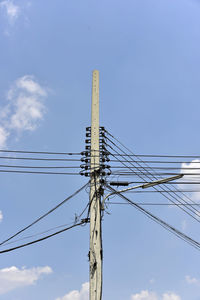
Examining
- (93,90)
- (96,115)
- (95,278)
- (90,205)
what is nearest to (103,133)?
(96,115)

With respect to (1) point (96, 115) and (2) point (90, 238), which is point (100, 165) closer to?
(1) point (96, 115)

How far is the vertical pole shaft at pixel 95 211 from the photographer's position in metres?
8.52

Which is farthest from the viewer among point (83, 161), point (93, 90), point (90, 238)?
point (93, 90)

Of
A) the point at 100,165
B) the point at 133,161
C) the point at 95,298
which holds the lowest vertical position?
the point at 95,298

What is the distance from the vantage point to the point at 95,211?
950 cm

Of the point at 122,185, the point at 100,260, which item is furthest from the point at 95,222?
the point at 122,185

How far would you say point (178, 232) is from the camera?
10906mm

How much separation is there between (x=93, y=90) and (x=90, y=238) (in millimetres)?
5530

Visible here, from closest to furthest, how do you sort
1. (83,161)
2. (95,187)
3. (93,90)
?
(95,187)
(83,161)
(93,90)

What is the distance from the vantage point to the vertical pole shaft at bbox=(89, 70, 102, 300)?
8516 mm

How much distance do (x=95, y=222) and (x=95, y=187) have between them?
1175 millimetres

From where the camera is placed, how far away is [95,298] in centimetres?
830

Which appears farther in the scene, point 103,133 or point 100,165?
point 103,133

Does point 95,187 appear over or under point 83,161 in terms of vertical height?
under
